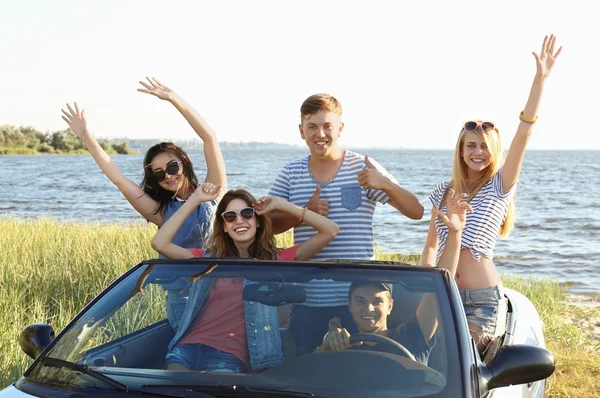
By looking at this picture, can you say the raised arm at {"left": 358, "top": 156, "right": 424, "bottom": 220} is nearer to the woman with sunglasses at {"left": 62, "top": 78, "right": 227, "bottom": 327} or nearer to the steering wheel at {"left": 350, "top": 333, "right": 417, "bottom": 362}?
the woman with sunglasses at {"left": 62, "top": 78, "right": 227, "bottom": 327}

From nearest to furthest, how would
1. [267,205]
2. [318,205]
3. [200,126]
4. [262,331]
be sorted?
[262,331] < [267,205] < [318,205] < [200,126]

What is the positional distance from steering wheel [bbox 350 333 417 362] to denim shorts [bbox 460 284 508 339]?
1098mm

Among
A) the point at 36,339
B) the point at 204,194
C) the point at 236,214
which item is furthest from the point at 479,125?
the point at 36,339

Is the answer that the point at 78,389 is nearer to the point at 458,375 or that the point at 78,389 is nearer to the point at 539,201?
the point at 458,375

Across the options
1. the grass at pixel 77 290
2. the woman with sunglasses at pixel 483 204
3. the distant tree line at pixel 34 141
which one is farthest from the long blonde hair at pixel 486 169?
the distant tree line at pixel 34 141

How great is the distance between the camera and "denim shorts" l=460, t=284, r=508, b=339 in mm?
3858

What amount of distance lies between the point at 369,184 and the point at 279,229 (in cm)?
63

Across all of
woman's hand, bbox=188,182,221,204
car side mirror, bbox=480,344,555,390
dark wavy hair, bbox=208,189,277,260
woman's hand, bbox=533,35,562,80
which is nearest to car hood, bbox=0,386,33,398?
dark wavy hair, bbox=208,189,277,260

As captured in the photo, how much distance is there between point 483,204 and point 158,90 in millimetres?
2358

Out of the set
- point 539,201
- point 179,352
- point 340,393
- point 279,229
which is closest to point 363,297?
point 340,393

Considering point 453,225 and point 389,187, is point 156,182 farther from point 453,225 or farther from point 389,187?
point 453,225

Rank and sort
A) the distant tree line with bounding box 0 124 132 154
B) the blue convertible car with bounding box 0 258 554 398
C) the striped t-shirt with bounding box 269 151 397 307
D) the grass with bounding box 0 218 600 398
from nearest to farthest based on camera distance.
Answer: the blue convertible car with bounding box 0 258 554 398
the striped t-shirt with bounding box 269 151 397 307
the grass with bounding box 0 218 600 398
the distant tree line with bounding box 0 124 132 154

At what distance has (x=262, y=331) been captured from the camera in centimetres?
302

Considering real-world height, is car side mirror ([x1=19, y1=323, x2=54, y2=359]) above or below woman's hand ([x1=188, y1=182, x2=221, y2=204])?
below
